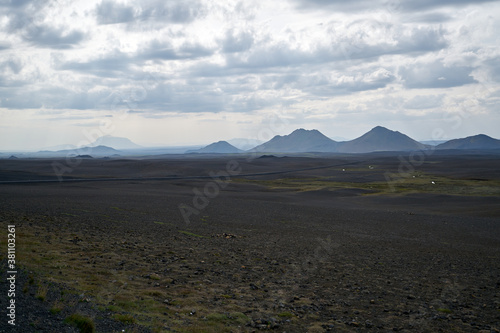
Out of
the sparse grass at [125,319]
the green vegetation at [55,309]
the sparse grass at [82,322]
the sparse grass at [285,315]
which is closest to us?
the sparse grass at [82,322]

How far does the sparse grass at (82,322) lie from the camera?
9266 millimetres

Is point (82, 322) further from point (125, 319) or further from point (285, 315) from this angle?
point (285, 315)

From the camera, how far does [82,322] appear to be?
9.44 m

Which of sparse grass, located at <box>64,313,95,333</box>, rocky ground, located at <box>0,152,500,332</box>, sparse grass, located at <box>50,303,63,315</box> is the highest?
sparse grass, located at <box>50,303,63,315</box>

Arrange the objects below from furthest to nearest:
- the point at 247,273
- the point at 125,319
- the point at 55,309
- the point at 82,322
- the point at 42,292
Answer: the point at 247,273 < the point at 42,292 < the point at 125,319 < the point at 55,309 < the point at 82,322

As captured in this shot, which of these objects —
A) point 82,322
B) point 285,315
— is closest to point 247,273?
point 285,315

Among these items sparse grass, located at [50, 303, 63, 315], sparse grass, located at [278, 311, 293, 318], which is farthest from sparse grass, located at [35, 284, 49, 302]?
sparse grass, located at [278, 311, 293, 318]

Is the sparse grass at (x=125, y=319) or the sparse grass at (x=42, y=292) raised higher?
the sparse grass at (x=42, y=292)

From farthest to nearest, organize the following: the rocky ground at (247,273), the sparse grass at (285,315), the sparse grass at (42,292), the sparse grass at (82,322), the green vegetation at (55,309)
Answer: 1. the sparse grass at (285,315)
2. the rocky ground at (247,273)
3. the sparse grass at (42,292)
4. the green vegetation at (55,309)
5. the sparse grass at (82,322)

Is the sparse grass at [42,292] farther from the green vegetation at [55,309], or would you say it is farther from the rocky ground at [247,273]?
the green vegetation at [55,309]

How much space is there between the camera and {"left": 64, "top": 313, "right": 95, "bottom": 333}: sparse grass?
9266 millimetres

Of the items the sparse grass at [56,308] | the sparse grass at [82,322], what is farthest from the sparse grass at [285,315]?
the sparse grass at [56,308]

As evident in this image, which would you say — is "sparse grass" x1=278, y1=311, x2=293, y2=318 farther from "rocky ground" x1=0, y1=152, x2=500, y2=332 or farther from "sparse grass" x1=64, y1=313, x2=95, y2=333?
"sparse grass" x1=64, y1=313, x2=95, y2=333

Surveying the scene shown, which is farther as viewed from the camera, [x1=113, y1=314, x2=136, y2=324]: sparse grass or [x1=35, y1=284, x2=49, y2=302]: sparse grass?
[x1=35, y1=284, x2=49, y2=302]: sparse grass
